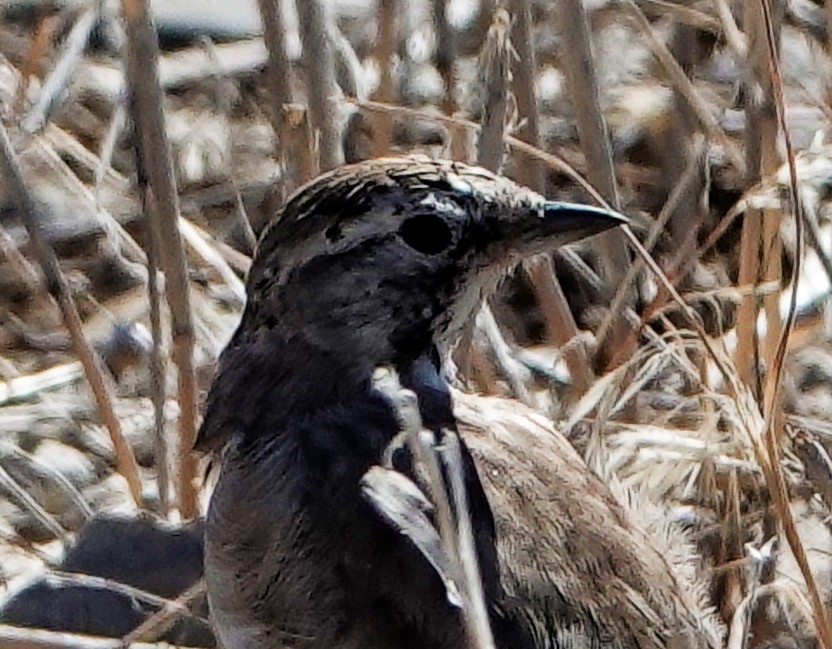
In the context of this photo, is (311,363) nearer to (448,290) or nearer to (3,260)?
(448,290)

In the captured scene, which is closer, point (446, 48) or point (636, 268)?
point (636, 268)

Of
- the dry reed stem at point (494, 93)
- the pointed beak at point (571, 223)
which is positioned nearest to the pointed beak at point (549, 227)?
the pointed beak at point (571, 223)

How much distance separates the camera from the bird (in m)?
2.61

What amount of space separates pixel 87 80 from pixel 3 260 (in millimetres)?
541

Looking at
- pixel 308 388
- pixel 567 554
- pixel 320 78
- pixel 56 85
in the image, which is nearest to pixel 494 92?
pixel 320 78

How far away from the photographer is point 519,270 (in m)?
4.44

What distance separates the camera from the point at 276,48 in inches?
135

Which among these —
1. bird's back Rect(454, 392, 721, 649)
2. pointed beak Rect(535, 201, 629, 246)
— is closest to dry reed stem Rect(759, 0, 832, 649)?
bird's back Rect(454, 392, 721, 649)

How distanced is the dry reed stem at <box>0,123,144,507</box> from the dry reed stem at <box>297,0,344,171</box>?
0.45 m

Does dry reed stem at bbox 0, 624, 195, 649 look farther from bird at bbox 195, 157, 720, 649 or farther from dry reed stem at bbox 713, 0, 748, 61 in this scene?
dry reed stem at bbox 713, 0, 748, 61

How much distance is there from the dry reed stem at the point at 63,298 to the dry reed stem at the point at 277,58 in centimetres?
41

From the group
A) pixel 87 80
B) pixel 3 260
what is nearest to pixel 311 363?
pixel 3 260

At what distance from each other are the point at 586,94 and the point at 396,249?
3.36 ft

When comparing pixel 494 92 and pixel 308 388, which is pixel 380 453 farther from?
pixel 494 92
